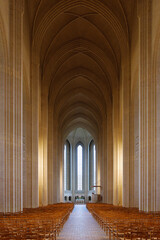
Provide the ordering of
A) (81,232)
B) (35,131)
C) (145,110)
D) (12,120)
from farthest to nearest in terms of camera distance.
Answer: (35,131) → (145,110) → (12,120) → (81,232)

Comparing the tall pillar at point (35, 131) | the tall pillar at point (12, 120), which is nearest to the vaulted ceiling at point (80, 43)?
the tall pillar at point (35, 131)

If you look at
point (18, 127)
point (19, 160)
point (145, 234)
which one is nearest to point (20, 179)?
point (19, 160)

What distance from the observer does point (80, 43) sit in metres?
36.7

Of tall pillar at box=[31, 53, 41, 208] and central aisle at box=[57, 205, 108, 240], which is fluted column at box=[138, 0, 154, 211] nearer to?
central aisle at box=[57, 205, 108, 240]

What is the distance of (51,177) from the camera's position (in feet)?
137

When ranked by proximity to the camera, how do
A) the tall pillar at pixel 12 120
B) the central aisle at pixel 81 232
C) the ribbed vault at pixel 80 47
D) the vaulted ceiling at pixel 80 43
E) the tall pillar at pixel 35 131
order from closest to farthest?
the central aisle at pixel 81 232, the tall pillar at pixel 12 120, the tall pillar at pixel 35 131, the vaulted ceiling at pixel 80 43, the ribbed vault at pixel 80 47

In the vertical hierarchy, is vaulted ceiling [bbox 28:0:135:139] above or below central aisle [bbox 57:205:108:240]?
above

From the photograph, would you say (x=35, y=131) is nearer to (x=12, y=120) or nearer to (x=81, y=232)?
(x=12, y=120)

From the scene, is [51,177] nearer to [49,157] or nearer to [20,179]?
[49,157]

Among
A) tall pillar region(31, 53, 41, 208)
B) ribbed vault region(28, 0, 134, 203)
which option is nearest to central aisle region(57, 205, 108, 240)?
tall pillar region(31, 53, 41, 208)

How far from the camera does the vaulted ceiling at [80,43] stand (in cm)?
2855

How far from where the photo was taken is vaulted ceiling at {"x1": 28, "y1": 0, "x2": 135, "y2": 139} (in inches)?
1124

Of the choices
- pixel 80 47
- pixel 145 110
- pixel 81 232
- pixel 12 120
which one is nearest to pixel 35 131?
pixel 12 120

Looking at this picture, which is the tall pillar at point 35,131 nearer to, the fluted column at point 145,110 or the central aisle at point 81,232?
the central aisle at point 81,232
